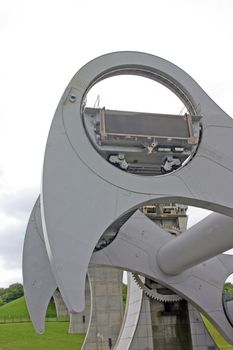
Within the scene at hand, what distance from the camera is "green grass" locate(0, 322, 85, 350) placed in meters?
24.5

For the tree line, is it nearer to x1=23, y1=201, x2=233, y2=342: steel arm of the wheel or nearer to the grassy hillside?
the grassy hillside

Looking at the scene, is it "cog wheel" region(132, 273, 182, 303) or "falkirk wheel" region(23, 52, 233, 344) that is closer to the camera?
"falkirk wheel" region(23, 52, 233, 344)

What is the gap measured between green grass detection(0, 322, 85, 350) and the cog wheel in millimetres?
11192

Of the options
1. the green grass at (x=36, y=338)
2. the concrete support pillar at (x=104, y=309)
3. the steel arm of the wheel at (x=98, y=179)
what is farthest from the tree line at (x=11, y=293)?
the steel arm of the wheel at (x=98, y=179)

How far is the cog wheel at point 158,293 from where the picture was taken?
15.1 meters

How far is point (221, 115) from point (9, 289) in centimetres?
5622

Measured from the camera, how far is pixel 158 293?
15195 millimetres

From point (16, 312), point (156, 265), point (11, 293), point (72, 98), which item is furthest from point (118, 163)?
point (11, 293)

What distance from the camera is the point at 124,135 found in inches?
301

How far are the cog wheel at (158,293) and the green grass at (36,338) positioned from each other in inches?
441

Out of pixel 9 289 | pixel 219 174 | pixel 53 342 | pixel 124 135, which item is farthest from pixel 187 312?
pixel 9 289

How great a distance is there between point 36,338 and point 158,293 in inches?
576

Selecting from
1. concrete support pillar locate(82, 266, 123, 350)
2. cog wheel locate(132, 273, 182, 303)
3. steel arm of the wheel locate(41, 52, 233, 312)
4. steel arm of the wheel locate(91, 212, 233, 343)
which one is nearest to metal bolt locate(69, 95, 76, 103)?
steel arm of the wheel locate(41, 52, 233, 312)

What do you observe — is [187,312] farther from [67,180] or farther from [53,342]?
[53,342]
